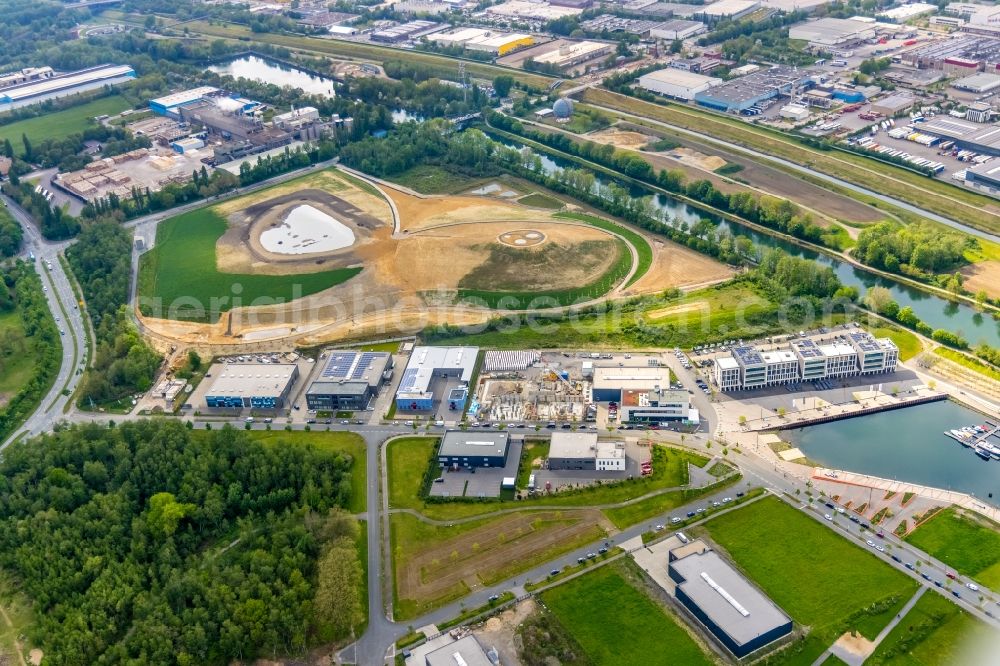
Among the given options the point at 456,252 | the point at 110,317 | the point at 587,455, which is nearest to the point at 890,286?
the point at 587,455

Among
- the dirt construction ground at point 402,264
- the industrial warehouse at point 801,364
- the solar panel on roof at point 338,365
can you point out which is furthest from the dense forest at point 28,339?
the industrial warehouse at point 801,364

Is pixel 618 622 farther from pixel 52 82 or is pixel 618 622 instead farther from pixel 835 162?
pixel 52 82

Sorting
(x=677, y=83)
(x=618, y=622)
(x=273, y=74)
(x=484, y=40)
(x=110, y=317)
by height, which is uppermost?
(x=677, y=83)

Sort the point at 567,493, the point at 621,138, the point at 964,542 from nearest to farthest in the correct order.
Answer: the point at 964,542 < the point at 567,493 < the point at 621,138

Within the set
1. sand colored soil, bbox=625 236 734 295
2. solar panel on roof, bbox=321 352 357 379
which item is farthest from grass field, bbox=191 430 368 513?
sand colored soil, bbox=625 236 734 295

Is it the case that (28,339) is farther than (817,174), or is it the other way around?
(817,174)

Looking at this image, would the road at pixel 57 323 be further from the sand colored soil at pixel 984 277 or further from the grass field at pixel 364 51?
the sand colored soil at pixel 984 277

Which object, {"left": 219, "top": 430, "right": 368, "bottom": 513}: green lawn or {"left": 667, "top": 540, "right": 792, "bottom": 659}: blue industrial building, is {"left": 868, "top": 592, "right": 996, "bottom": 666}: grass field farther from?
{"left": 219, "top": 430, "right": 368, "bottom": 513}: green lawn
